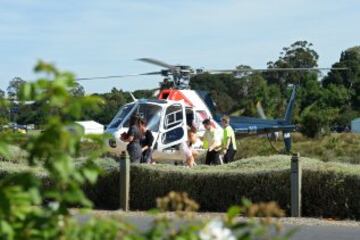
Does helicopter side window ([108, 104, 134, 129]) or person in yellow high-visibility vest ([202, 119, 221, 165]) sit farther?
helicopter side window ([108, 104, 134, 129])

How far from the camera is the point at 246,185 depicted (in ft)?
48.4

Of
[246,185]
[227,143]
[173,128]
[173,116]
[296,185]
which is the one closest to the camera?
[296,185]

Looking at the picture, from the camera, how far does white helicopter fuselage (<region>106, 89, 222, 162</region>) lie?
80.7 ft

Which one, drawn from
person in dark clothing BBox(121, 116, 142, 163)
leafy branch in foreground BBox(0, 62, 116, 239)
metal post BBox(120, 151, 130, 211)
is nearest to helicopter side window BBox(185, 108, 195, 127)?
person in dark clothing BBox(121, 116, 142, 163)

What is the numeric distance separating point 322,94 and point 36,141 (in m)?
99.8

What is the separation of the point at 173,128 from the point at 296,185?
11555 mm

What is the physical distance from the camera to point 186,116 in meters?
25.6

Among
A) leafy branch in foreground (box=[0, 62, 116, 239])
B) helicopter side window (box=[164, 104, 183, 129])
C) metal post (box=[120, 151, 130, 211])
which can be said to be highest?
leafy branch in foreground (box=[0, 62, 116, 239])

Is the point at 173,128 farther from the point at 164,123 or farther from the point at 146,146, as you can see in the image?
the point at 146,146

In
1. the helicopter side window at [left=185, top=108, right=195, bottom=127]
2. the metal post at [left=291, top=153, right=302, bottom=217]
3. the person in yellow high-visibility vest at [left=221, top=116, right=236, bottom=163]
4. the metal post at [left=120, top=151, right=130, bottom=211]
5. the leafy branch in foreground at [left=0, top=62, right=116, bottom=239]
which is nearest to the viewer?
the leafy branch in foreground at [left=0, top=62, right=116, bottom=239]

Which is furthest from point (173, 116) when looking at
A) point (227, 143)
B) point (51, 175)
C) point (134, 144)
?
point (51, 175)

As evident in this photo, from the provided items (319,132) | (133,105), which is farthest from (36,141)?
(319,132)

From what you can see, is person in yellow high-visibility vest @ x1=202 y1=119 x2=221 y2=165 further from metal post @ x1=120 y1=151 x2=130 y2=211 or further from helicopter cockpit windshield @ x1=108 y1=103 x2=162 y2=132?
metal post @ x1=120 y1=151 x2=130 y2=211

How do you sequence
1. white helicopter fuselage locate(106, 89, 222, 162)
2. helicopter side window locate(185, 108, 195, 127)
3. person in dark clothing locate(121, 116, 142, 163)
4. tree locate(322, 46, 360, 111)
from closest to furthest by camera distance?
person in dark clothing locate(121, 116, 142, 163), white helicopter fuselage locate(106, 89, 222, 162), helicopter side window locate(185, 108, 195, 127), tree locate(322, 46, 360, 111)
